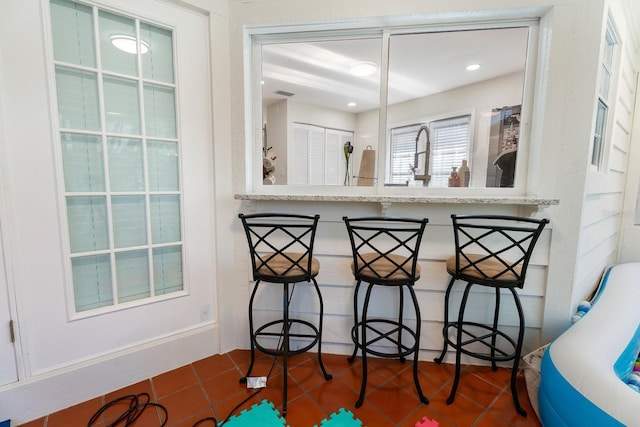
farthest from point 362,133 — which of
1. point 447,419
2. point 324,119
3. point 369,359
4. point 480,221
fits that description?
point 447,419

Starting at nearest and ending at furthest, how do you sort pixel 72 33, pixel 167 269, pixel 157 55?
1. pixel 72 33
2. pixel 157 55
3. pixel 167 269

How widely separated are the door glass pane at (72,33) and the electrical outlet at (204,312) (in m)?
1.48

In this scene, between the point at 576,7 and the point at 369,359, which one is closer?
the point at 576,7

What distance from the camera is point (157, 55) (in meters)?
1.55

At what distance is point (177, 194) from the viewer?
5.45 ft

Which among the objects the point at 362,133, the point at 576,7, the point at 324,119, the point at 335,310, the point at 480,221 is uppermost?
the point at 576,7

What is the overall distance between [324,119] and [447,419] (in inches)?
77.0

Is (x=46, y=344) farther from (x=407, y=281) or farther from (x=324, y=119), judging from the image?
(x=324, y=119)

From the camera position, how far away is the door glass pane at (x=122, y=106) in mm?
1438

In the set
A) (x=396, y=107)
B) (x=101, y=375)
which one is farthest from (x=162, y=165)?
(x=396, y=107)

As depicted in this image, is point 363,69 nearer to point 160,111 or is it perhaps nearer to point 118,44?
point 160,111

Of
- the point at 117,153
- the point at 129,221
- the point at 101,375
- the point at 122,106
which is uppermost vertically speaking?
the point at 122,106

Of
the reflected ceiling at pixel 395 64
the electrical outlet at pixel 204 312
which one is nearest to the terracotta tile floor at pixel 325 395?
the electrical outlet at pixel 204 312

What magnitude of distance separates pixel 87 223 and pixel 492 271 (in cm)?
211
